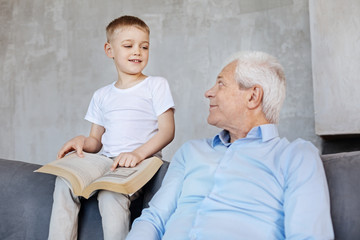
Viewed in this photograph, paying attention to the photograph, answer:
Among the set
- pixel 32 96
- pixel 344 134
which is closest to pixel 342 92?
pixel 344 134

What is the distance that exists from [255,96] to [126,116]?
70 centimetres

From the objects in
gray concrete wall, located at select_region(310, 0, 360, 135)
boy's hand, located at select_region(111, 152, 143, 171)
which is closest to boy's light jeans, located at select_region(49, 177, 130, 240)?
boy's hand, located at select_region(111, 152, 143, 171)

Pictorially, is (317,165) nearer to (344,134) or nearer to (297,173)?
(297,173)

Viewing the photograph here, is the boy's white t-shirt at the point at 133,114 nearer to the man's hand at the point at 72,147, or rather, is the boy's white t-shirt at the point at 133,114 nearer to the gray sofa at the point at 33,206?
the man's hand at the point at 72,147

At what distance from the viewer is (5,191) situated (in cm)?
192

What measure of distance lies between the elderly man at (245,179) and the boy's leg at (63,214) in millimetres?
327

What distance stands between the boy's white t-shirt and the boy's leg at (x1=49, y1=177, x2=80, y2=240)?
1.17 ft

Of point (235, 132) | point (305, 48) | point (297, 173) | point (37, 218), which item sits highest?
point (305, 48)

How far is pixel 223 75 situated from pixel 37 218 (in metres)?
0.94

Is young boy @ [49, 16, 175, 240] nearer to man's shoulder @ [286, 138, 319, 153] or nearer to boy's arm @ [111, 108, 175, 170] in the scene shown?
boy's arm @ [111, 108, 175, 170]

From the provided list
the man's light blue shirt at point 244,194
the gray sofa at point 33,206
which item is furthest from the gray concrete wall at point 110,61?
the man's light blue shirt at point 244,194

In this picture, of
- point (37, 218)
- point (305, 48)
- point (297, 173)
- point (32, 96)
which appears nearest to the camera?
point (297, 173)

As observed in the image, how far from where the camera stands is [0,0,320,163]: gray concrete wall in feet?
15.0

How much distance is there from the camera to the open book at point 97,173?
157 centimetres
